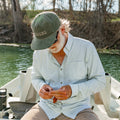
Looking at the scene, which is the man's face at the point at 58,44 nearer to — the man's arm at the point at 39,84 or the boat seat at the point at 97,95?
the man's arm at the point at 39,84

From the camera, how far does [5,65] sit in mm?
7344

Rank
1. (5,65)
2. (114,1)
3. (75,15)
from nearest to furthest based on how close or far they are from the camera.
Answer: (5,65), (114,1), (75,15)

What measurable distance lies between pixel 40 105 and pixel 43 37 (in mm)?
472

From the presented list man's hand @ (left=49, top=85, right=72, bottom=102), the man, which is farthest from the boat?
man's hand @ (left=49, top=85, right=72, bottom=102)

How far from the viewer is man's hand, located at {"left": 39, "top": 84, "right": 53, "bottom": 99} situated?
4.68ft

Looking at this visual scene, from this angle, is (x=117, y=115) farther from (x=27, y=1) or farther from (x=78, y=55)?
(x=27, y=1)

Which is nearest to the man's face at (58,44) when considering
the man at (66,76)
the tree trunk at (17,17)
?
the man at (66,76)

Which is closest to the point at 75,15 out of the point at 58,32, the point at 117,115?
the point at 117,115

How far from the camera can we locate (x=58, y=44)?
1443 millimetres

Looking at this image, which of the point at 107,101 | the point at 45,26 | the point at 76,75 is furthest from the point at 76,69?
the point at 107,101

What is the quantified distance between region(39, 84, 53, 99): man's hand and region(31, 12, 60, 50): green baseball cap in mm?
268

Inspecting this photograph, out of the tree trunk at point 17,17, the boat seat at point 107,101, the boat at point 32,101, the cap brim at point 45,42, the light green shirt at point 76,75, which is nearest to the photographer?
the cap brim at point 45,42

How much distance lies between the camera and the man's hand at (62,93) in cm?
139

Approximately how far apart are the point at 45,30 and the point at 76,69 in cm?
33
